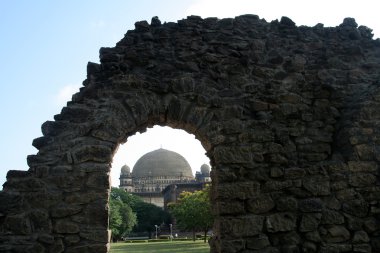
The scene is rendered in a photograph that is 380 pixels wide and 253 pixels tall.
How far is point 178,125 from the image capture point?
5977mm

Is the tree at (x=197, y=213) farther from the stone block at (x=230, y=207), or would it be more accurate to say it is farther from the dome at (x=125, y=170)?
the dome at (x=125, y=170)

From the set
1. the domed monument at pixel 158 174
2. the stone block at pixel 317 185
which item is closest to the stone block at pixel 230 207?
the stone block at pixel 317 185

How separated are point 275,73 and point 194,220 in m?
24.2

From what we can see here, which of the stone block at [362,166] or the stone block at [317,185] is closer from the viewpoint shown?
the stone block at [317,185]

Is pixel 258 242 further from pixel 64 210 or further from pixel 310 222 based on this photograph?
pixel 64 210

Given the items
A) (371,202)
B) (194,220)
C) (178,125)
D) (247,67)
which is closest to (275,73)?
(247,67)

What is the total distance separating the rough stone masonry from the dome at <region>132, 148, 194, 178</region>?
68.2m

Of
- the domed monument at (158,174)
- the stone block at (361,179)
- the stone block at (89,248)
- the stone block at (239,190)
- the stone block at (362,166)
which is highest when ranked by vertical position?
the domed monument at (158,174)

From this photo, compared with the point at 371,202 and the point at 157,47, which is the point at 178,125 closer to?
the point at 157,47

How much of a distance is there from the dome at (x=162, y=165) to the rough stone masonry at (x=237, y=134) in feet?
224

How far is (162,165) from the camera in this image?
7444 centimetres

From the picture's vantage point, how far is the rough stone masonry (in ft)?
16.6

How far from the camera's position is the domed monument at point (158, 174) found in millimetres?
73562

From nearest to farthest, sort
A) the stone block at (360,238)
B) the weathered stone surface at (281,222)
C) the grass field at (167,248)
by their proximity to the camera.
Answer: the weathered stone surface at (281,222) → the stone block at (360,238) → the grass field at (167,248)
